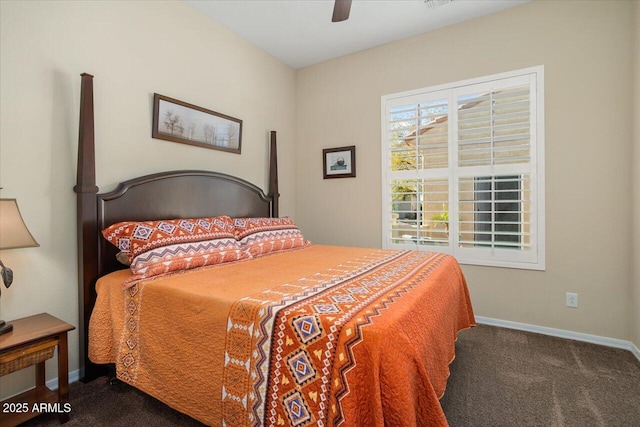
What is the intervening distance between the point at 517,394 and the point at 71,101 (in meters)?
3.24

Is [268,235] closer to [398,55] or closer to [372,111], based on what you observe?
[372,111]

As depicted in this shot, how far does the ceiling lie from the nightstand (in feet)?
8.68

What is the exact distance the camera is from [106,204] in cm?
207

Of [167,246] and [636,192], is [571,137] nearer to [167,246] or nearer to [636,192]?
[636,192]

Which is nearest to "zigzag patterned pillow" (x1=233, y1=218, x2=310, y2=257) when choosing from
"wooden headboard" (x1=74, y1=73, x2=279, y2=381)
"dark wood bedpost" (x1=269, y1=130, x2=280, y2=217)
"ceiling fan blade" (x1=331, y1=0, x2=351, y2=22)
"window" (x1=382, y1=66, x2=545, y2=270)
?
"wooden headboard" (x1=74, y1=73, x2=279, y2=381)

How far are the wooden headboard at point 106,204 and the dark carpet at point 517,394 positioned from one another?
36 cm

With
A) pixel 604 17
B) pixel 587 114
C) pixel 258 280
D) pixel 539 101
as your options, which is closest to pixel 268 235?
pixel 258 280

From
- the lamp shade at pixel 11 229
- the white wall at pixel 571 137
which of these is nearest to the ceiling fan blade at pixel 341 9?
the white wall at pixel 571 137

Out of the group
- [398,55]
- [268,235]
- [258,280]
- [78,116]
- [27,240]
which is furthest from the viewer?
[398,55]

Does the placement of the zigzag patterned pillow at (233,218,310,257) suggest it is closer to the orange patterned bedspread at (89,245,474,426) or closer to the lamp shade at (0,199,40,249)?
the orange patterned bedspread at (89,245,474,426)

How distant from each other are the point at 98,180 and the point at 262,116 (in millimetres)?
1892

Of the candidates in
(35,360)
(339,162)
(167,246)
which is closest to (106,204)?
(167,246)

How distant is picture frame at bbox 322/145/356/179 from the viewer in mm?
3664

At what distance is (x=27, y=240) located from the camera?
1.51 m
